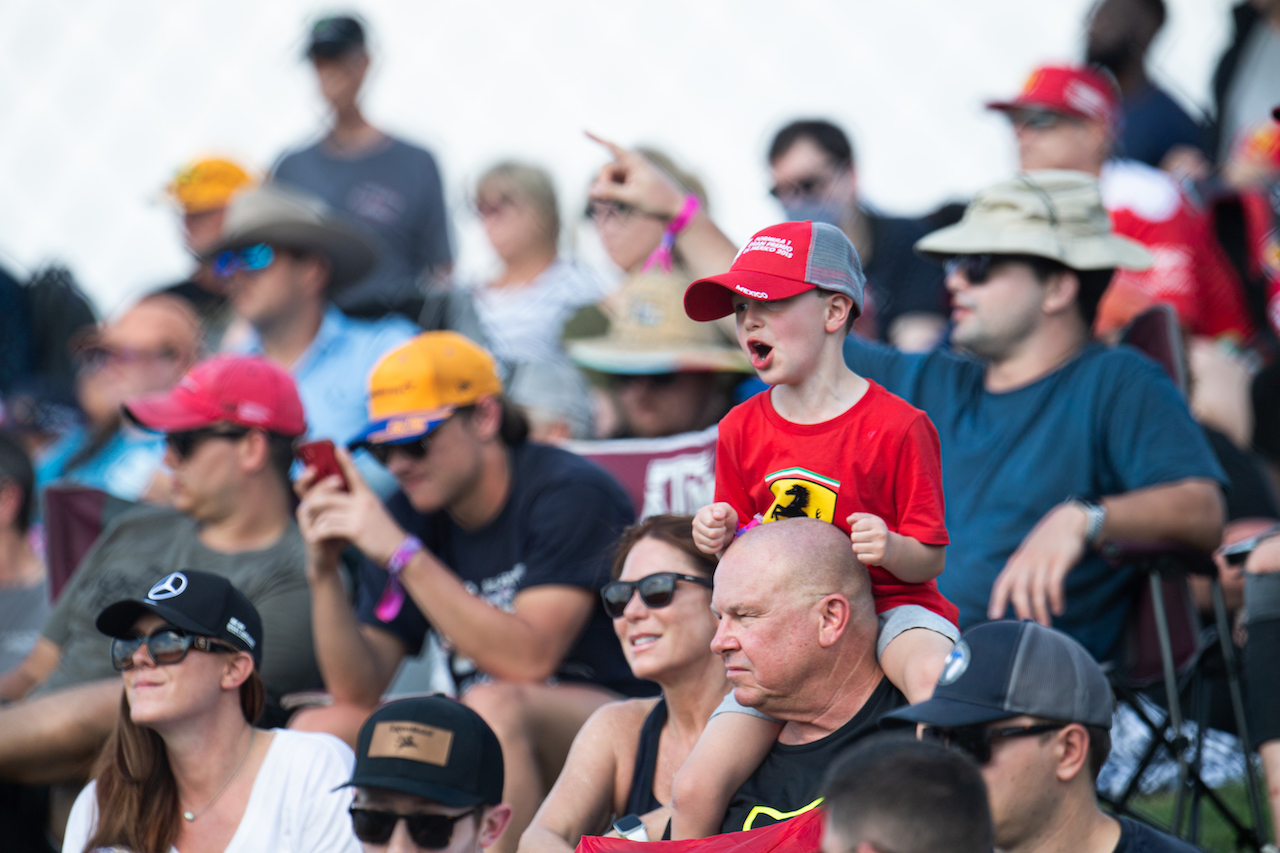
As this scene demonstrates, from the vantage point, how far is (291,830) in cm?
306

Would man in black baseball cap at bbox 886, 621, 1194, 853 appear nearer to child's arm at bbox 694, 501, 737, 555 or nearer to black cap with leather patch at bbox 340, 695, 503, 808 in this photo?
child's arm at bbox 694, 501, 737, 555

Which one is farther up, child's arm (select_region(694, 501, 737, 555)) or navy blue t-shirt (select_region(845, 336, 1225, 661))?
child's arm (select_region(694, 501, 737, 555))

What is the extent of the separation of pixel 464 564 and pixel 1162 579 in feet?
6.23

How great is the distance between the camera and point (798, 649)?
247 centimetres

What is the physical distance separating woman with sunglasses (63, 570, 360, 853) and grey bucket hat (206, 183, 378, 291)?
2.71 m

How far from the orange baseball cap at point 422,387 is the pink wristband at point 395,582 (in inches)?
12.7

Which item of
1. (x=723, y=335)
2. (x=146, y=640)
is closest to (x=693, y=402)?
(x=723, y=335)

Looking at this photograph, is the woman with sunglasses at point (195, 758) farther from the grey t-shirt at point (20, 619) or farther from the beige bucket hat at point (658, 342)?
the grey t-shirt at point (20, 619)

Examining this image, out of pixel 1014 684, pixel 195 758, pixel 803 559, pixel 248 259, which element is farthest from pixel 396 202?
pixel 1014 684

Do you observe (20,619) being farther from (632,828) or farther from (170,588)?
(632,828)

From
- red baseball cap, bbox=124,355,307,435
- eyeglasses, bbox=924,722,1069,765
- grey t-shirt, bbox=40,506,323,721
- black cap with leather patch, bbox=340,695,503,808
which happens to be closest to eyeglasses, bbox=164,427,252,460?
red baseball cap, bbox=124,355,307,435

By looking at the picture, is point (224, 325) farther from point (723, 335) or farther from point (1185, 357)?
point (1185, 357)

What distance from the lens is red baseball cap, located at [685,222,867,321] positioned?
2.56 meters

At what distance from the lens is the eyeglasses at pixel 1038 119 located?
484 centimetres
